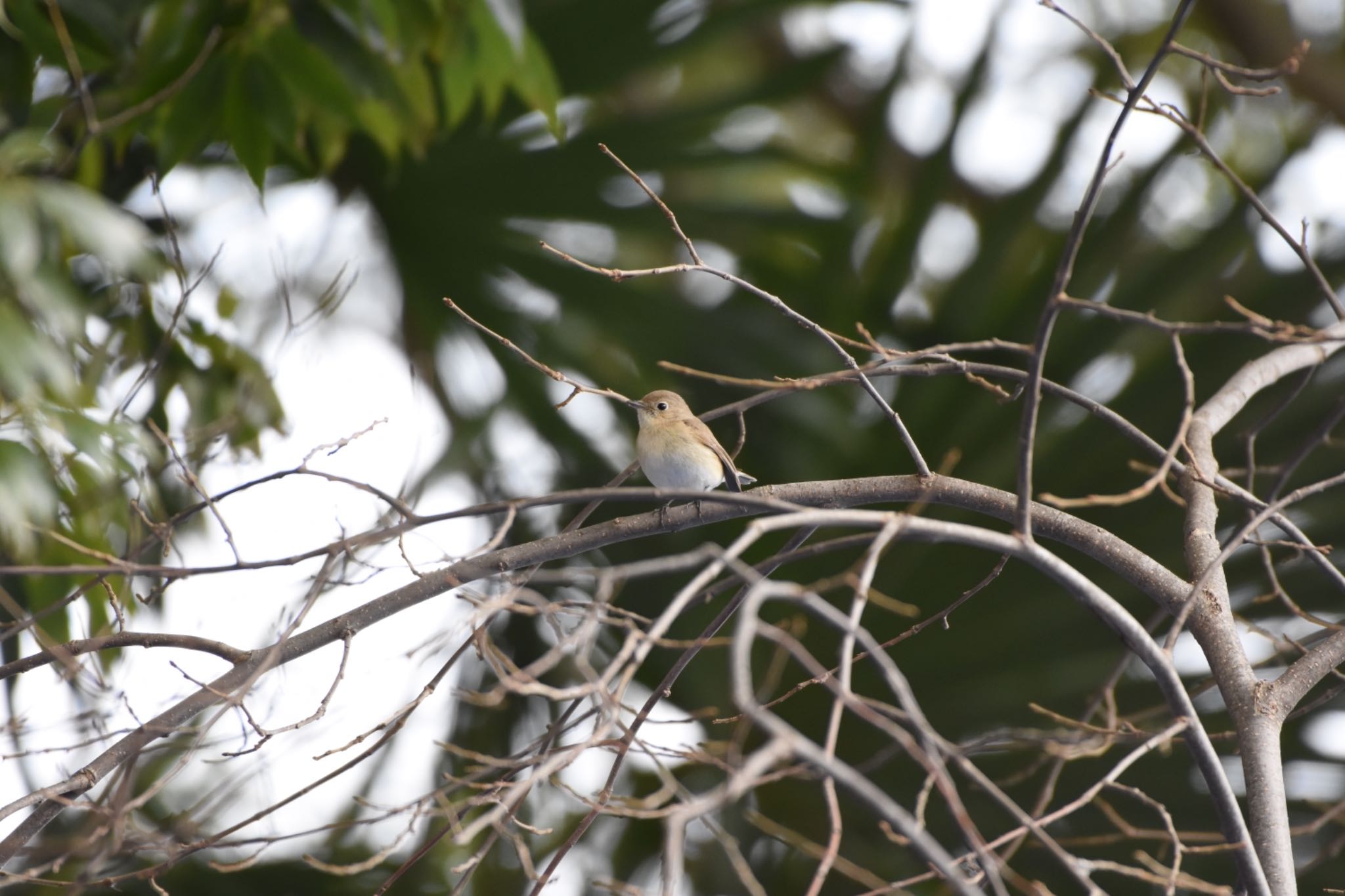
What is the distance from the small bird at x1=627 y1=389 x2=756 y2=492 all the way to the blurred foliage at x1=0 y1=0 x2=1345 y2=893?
17.0 inches

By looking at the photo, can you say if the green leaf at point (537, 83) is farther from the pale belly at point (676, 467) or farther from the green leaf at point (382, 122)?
the pale belly at point (676, 467)

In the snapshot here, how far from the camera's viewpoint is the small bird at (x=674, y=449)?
2.93 metres

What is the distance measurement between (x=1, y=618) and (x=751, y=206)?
8.38ft

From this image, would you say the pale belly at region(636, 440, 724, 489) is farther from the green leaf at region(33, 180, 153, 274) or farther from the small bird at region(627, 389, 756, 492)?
the green leaf at region(33, 180, 153, 274)

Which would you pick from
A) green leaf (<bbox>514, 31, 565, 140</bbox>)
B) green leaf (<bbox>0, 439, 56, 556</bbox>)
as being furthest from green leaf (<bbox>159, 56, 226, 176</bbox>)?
green leaf (<bbox>0, 439, 56, 556</bbox>)

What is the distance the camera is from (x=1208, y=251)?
3121mm

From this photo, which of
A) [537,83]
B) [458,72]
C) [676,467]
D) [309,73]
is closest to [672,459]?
[676,467]

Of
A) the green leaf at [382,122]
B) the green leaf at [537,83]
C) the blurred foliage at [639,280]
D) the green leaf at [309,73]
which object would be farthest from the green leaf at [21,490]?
the green leaf at [537,83]

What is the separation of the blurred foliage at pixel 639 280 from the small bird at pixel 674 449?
432 mm

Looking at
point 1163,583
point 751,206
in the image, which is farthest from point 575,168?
point 1163,583

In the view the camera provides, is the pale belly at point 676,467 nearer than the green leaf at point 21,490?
No

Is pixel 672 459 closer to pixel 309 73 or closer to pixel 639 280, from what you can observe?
pixel 639 280

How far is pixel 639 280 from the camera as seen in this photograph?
3.75 meters

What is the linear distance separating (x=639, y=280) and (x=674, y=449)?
1006 millimetres
